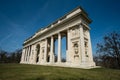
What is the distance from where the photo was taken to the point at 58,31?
22875 mm

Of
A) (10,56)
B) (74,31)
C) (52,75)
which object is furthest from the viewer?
(10,56)

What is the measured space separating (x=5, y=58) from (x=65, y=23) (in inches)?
2801

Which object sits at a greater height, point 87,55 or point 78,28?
point 78,28

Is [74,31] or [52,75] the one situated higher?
[74,31]

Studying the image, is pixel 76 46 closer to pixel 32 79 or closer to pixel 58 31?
pixel 58 31

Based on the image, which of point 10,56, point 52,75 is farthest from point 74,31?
point 10,56

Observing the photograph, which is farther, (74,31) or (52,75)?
(74,31)

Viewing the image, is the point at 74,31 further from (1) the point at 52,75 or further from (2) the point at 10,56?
(2) the point at 10,56

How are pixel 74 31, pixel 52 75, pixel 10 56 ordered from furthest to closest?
1. pixel 10 56
2. pixel 74 31
3. pixel 52 75

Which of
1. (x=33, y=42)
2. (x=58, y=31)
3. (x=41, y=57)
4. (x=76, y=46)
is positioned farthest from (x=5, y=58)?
(x=76, y=46)

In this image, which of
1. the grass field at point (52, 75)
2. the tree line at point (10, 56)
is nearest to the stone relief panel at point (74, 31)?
the grass field at point (52, 75)

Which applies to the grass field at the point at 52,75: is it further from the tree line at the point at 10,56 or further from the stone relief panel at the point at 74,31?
the tree line at the point at 10,56

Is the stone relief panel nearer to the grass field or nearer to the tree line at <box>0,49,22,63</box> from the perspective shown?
the grass field

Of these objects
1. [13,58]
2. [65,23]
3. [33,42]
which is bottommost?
[13,58]
